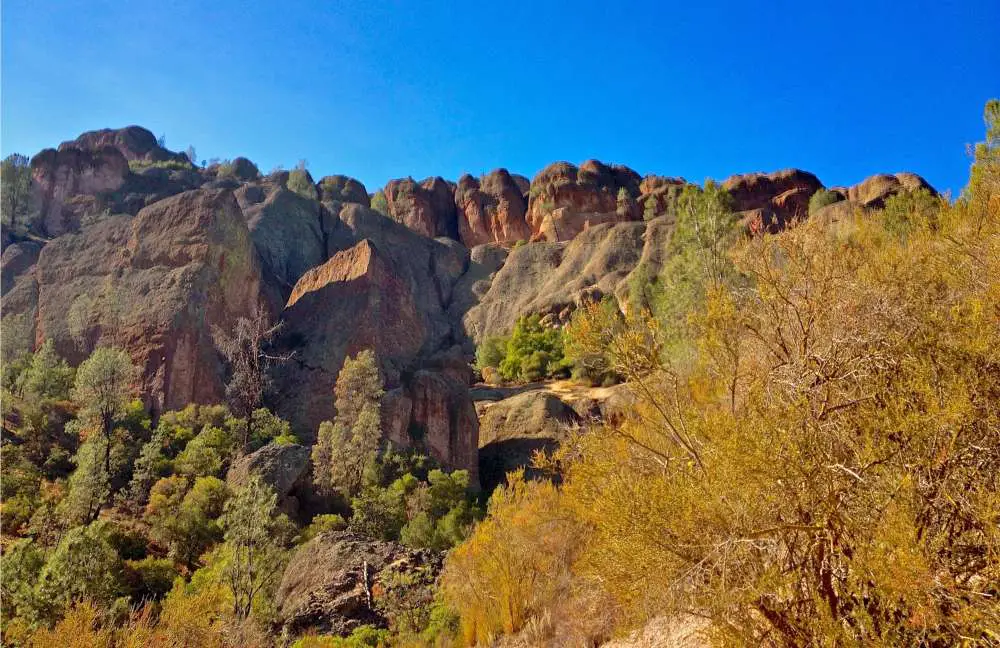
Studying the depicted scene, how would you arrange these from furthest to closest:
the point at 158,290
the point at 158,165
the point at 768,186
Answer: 1. the point at 158,165
2. the point at 768,186
3. the point at 158,290

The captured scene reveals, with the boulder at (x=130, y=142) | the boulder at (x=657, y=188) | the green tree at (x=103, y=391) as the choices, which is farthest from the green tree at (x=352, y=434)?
the boulder at (x=130, y=142)

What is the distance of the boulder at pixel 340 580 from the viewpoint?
9227mm

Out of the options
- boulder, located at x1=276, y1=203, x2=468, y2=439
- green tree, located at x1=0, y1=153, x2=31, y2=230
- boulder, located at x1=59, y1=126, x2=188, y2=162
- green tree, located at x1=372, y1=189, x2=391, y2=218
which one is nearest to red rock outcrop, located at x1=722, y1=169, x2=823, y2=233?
boulder, located at x1=276, y1=203, x2=468, y2=439

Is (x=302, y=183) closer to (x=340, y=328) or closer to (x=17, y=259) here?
(x=17, y=259)

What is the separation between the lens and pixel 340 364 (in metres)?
26.2

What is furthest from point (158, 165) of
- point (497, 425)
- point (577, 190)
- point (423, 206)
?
point (497, 425)

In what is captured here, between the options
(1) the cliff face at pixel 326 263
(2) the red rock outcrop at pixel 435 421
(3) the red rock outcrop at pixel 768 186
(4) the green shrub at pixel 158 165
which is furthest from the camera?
(4) the green shrub at pixel 158 165

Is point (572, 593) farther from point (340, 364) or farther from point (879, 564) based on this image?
point (340, 364)

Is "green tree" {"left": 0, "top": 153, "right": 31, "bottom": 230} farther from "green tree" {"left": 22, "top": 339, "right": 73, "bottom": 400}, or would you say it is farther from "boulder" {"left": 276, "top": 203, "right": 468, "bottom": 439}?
"boulder" {"left": 276, "top": 203, "right": 468, "bottom": 439}

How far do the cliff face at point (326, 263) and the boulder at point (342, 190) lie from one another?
0.33m

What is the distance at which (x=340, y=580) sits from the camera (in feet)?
32.7

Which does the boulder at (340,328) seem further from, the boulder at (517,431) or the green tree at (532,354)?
the green tree at (532,354)

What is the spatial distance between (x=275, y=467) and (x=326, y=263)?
17.1 m

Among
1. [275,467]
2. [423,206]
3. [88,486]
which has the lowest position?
[88,486]
